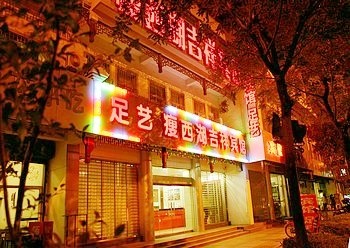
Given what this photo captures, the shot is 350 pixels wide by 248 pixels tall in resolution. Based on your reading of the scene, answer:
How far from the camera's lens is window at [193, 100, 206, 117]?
17.9m

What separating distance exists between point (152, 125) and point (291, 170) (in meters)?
6.13

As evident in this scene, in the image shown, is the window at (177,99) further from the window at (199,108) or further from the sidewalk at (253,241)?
the sidewalk at (253,241)

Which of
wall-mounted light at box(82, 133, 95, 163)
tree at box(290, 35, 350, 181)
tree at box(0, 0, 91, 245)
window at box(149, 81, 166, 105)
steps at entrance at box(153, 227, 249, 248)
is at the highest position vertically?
window at box(149, 81, 166, 105)

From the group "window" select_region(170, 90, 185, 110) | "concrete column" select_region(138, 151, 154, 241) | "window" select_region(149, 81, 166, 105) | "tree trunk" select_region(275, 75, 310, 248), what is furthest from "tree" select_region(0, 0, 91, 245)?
"window" select_region(170, 90, 185, 110)

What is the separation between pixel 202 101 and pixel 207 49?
10.2 ft

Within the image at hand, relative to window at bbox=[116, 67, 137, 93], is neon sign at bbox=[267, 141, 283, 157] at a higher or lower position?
lower

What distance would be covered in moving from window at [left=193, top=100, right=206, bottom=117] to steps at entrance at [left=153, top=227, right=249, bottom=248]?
6.28 meters

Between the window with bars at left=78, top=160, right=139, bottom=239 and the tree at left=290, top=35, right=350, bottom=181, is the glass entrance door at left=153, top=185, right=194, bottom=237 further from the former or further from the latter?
the tree at left=290, top=35, right=350, bottom=181

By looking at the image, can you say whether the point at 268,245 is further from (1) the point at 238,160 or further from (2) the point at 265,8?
(2) the point at 265,8

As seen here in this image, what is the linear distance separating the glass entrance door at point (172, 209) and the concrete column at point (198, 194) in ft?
1.09

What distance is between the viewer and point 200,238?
1423cm

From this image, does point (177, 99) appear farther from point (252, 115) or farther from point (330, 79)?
point (330, 79)

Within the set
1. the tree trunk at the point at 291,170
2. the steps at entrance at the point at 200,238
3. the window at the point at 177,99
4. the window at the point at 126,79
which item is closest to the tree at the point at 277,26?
the tree trunk at the point at 291,170

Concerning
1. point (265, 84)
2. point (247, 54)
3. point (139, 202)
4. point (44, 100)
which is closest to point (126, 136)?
point (139, 202)
